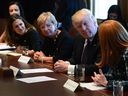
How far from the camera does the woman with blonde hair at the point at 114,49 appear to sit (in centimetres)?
249

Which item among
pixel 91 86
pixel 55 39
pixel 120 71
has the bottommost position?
pixel 91 86

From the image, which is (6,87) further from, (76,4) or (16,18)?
(76,4)

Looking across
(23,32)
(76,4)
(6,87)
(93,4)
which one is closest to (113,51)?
(6,87)

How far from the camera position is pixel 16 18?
5098mm

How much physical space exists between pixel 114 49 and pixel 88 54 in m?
0.78

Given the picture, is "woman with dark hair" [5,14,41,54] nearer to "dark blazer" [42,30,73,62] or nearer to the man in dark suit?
"dark blazer" [42,30,73,62]

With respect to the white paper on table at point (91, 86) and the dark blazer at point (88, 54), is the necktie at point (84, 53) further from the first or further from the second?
the white paper on table at point (91, 86)

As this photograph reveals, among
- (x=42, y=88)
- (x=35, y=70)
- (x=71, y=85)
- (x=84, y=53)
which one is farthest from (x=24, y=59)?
(x=71, y=85)

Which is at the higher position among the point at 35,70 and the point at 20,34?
the point at 20,34

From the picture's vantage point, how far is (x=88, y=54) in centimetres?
327

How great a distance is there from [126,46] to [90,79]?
47 centimetres

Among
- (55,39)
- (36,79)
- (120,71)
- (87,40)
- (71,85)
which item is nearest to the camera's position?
(71,85)

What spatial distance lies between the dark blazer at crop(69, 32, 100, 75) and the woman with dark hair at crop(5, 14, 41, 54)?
135 cm

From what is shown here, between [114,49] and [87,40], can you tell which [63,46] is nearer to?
[87,40]
